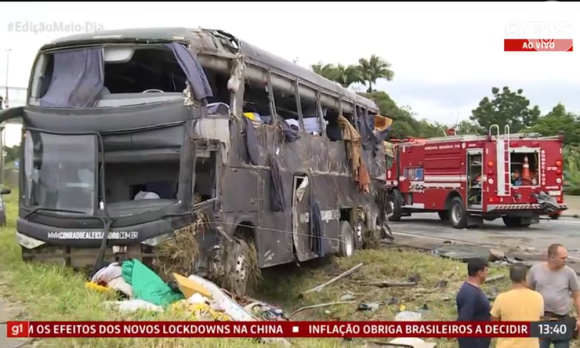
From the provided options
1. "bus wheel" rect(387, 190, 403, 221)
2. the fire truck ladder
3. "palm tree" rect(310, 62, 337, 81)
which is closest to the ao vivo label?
the fire truck ladder

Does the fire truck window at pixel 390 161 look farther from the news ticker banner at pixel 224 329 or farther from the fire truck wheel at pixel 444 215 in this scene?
the news ticker banner at pixel 224 329

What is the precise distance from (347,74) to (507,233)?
28099 mm

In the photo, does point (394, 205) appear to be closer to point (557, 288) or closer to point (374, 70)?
point (557, 288)

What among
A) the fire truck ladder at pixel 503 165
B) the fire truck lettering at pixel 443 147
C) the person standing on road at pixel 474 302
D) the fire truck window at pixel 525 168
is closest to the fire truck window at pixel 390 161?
the fire truck lettering at pixel 443 147

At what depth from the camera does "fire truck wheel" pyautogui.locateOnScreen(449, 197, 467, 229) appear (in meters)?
20.0

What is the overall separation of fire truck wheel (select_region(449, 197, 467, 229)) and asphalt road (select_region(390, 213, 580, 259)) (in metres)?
0.28

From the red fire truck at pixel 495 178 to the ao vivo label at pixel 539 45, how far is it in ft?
28.3

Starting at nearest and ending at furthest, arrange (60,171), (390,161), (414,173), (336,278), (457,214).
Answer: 1. (60,171)
2. (336,278)
3. (457,214)
4. (414,173)
5. (390,161)

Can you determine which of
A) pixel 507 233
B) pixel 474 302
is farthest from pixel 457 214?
pixel 474 302

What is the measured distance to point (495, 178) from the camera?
18.9m

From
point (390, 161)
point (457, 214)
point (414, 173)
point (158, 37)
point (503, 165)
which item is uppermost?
point (158, 37)

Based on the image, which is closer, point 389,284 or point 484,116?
point 389,284

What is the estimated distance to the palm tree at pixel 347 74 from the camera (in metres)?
44.1

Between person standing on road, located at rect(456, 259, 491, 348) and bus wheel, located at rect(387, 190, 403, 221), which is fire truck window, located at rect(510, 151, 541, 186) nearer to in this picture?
bus wheel, located at rect(387, 190, 403, 221)
